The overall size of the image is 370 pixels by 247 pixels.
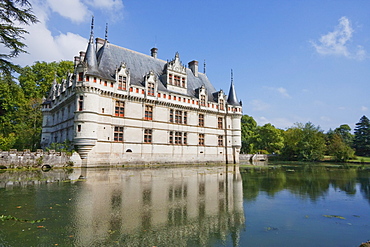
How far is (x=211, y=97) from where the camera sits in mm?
37344

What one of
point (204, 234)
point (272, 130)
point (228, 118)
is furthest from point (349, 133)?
point (204, 234)

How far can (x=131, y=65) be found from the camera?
30469mm

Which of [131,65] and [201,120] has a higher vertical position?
[131,65]

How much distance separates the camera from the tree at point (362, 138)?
5653 cm

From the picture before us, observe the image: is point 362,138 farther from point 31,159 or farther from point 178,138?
point 31,159

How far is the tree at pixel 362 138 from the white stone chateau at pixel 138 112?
3944 centimetres

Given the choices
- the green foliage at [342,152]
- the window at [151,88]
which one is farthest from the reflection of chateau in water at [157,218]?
the green foliage at [342,152]

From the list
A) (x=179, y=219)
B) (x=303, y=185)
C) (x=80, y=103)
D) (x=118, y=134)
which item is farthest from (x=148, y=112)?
(x=179, y=219)

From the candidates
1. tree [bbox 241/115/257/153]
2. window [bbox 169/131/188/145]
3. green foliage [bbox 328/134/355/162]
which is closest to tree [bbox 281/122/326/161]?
green foliage [bbox 328/134/355/162]

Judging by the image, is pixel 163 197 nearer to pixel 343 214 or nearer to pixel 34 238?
pixel 34 238

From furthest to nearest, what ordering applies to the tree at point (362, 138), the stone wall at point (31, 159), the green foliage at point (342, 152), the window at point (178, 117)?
the tree at point (362, 138), the green foliage at point (342, 152), the window at point (178, 117), the stone wall at point (31, 159)

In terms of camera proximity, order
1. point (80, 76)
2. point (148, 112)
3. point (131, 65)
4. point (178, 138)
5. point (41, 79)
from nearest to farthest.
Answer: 1. point (80, 76)
2. point (148, 112)
3. point (131, 65)
4. point (178, 138)
5. point (41, 79)

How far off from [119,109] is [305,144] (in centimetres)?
3963

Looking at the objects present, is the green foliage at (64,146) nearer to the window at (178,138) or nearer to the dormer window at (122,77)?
the dormer window at (122,77)
